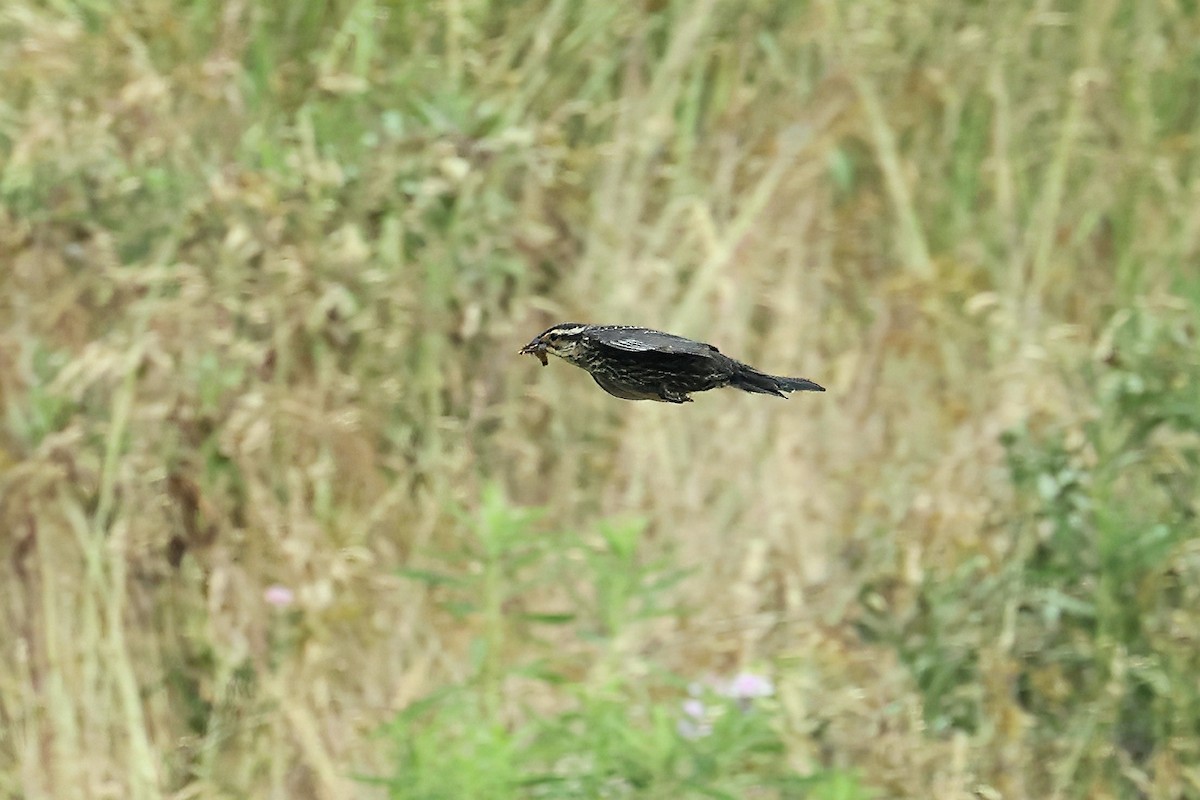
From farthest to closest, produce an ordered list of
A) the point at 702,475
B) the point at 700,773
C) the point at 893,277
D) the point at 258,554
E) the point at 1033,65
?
the point at 1033,65, the point at 893,277, the point at 702,475, the point at 258,554, the point at 700,773

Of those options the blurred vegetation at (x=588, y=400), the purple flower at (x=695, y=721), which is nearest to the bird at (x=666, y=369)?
the blurred vegetation at (x=588, y=400)

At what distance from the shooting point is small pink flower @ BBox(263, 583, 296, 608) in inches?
86.6

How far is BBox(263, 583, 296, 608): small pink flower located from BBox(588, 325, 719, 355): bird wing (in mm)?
1604

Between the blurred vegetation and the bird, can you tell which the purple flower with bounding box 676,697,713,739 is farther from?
the bird

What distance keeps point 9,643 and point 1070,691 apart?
151 centimetres

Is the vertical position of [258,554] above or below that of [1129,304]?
below

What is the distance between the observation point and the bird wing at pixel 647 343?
0.64 m

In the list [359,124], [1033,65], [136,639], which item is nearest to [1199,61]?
[1033,65]

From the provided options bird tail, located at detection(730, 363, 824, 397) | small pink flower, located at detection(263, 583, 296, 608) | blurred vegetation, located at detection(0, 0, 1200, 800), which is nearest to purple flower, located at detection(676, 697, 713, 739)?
blurred vegetation, located at detection(0, 0, 1200, 800)

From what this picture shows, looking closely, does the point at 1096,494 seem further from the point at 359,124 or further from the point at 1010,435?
the point at 359,124

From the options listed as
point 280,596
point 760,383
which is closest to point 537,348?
point 760,383

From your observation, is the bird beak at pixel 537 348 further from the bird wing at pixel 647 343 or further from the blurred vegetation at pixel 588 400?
the blurred vegetation at pixel 588 400

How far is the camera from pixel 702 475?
245 centimetres

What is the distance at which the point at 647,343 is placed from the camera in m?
0.65
